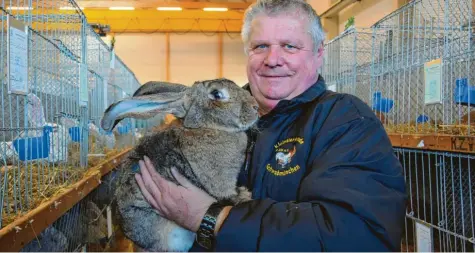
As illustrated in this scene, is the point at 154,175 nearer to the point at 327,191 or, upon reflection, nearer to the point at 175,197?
the point at 175,197

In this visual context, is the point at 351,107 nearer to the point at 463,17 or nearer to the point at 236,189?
the point at 236,189

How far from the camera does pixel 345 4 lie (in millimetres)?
7430

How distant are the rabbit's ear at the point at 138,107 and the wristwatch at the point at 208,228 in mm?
427

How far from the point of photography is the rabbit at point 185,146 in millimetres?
1476

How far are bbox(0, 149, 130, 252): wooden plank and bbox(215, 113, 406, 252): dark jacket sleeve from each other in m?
0.70

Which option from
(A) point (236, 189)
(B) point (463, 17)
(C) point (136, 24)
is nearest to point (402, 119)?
(B) point (463, 17)

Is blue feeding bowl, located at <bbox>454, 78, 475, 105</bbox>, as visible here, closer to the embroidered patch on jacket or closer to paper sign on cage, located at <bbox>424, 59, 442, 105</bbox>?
paper sign on cage, located at <bbox>424, 59, 442, 105</bbox>

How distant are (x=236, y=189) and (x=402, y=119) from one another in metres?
2.61

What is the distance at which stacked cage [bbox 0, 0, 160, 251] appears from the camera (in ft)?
4.86

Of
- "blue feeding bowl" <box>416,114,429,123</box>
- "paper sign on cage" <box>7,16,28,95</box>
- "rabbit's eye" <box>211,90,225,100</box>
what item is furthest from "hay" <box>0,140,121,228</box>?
"blue feeding bowl" <box>416,114,429,123</box>

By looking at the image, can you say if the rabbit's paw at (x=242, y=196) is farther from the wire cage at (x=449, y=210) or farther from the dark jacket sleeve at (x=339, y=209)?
the wire cage at (x=449, y=210)

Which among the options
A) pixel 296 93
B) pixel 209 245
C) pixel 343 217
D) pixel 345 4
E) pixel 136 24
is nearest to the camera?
pixel 343 217

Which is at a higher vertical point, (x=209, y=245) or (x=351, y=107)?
(x=351, y=107)

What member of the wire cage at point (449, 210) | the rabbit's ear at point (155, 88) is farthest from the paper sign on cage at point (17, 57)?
the wire cage at point (449, 210)
